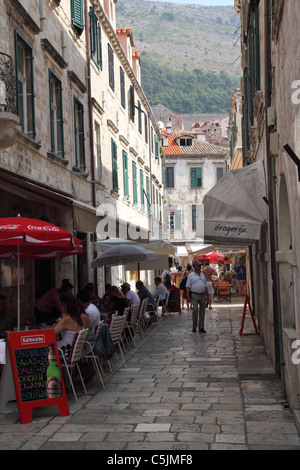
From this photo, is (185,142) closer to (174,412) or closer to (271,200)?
(271,200)

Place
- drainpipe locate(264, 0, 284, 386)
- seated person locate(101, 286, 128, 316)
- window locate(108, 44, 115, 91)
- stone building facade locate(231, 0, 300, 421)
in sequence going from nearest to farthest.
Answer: stone building facade locate(231, 0, 300, 421), drainpipe locate(264, 0, 284, 386), seated person locate(101, 286, 128, 316), window locate(108, 44, 115, 91)

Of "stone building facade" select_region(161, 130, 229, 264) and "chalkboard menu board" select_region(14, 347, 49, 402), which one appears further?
"stone building facade" select_region(161, 130, 229, 264)

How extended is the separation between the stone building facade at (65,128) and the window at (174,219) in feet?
90.8

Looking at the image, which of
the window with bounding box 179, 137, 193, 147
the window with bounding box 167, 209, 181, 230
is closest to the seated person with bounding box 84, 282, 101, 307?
the window with bounding box 167, 209, 181, 230

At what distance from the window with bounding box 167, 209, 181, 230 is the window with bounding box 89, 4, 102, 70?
34.3 m

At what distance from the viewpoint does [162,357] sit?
12.2 meters

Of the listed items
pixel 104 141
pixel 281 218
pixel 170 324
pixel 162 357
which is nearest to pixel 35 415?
pixel 281 218

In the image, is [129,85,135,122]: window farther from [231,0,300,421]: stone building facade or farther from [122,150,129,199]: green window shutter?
[231,0,300,421]: stone building facade

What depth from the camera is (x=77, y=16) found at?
57.3 ft

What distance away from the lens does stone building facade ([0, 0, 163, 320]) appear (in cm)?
1208

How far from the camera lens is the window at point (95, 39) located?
19797 millimetres

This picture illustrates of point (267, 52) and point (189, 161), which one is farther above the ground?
point (189, 161)
